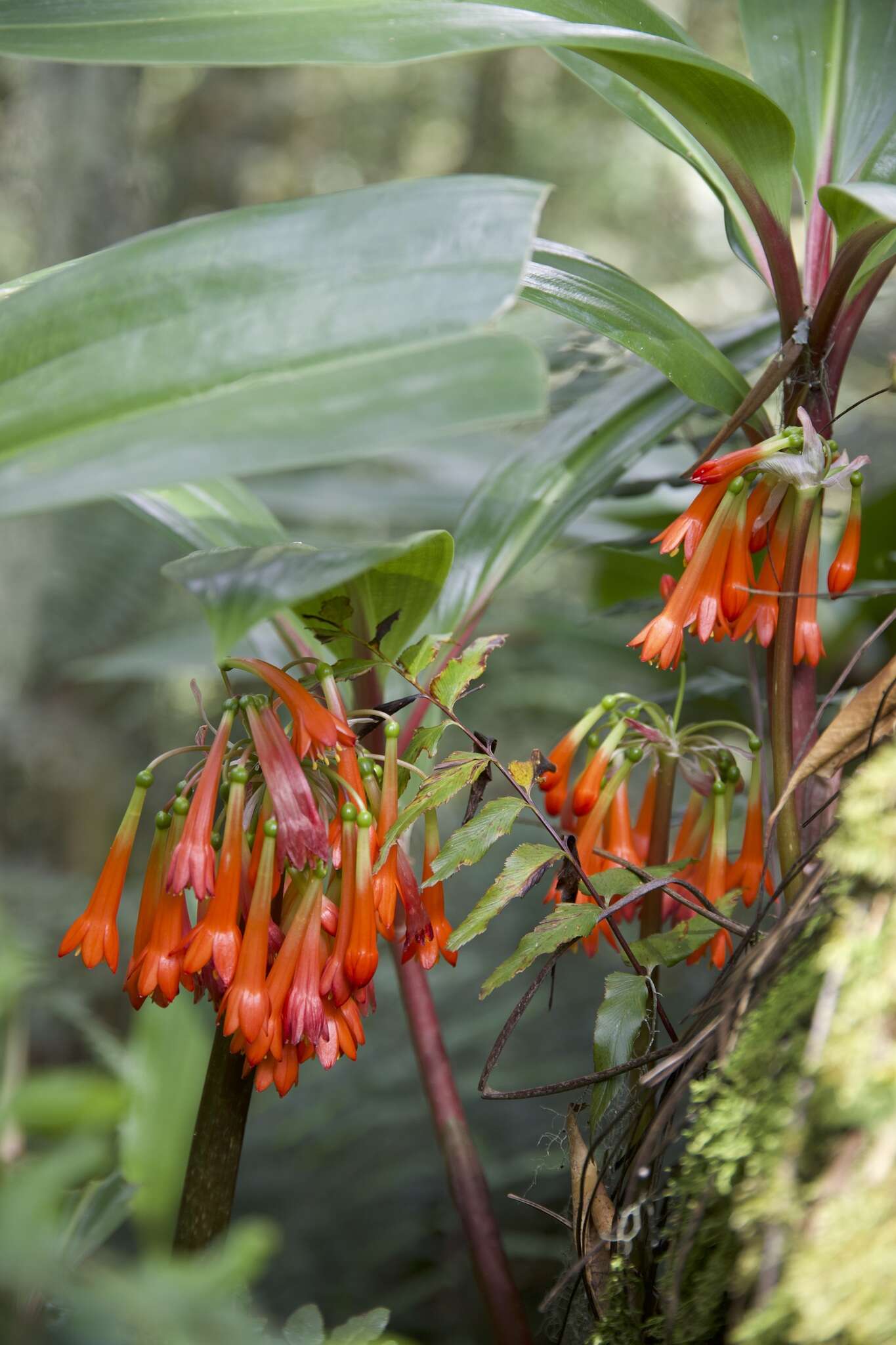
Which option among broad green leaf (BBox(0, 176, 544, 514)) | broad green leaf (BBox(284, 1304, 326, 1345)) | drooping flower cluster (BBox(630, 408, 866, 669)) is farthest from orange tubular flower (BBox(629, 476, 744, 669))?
broad green leaf (BBox(284, 1304, 326, 1345))

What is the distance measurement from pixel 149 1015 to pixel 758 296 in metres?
3.32

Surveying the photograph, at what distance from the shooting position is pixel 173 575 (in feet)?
1.21

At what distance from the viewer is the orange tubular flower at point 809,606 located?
19.7 inches

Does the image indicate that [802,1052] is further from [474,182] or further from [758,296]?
[758,296]

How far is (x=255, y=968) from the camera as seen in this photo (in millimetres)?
415

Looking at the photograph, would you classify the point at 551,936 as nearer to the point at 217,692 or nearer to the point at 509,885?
the point at 509,885

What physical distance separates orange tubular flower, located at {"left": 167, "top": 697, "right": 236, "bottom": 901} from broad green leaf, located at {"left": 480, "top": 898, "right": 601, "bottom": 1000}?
0.39 feet

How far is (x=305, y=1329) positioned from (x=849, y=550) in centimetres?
47

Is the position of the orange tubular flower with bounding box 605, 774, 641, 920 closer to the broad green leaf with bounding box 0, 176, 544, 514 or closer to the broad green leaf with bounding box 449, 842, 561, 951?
the broad green leaf with bounding box 449, 842, 561, 951

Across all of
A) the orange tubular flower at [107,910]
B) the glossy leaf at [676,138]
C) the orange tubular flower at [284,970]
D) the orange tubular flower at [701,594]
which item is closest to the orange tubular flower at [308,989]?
the orange tubular flower at [284,970]

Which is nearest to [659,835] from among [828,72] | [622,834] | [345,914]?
[622,834]

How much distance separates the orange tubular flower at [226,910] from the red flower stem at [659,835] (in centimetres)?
24

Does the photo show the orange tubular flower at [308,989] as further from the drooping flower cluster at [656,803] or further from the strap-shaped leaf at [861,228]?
the strap-shaped leaf at [861,228]

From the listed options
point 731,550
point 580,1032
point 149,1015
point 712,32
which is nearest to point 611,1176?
point 731,550
